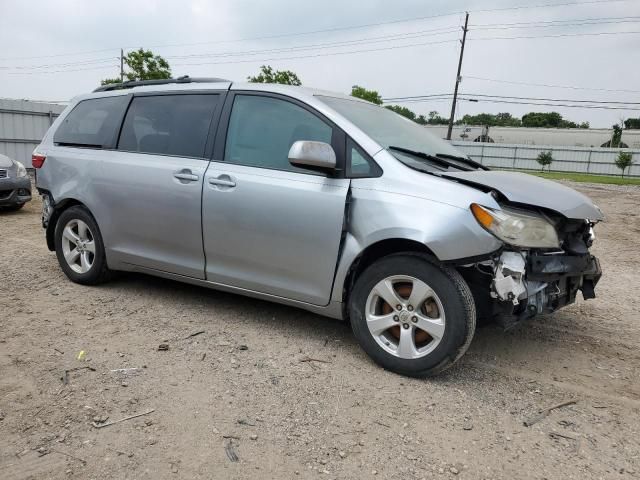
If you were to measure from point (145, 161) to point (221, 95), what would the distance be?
0.86 m

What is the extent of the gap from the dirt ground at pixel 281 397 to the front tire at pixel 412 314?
0.16 meters

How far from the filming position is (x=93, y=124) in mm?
4969

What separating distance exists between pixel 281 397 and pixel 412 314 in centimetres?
93

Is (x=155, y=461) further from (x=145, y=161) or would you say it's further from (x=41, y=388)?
(x=145, y=161)

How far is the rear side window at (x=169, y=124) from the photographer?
4.21 meters

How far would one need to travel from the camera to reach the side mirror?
133 inches

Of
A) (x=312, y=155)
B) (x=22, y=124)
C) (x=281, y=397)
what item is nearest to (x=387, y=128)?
(x=312, y=155)

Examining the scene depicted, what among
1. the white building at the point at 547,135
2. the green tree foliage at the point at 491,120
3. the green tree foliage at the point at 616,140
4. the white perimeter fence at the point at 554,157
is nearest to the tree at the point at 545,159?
the white perimeter fence at the point at 554,157

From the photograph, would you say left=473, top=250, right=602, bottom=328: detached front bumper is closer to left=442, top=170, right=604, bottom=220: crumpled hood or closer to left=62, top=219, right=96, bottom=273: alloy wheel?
left=442, top=170, right=604, bottom=220: crumpled hood

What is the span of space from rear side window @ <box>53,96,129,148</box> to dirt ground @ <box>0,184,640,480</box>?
141cm

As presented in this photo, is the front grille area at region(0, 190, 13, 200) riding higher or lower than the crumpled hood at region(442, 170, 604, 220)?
lower

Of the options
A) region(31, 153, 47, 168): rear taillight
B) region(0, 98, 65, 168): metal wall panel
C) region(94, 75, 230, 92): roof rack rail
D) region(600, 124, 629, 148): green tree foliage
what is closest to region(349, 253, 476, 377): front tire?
region(94, 75, 230, 92): roof rack rail

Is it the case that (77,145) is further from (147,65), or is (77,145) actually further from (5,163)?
(147,65)

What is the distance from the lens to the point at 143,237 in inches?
174
